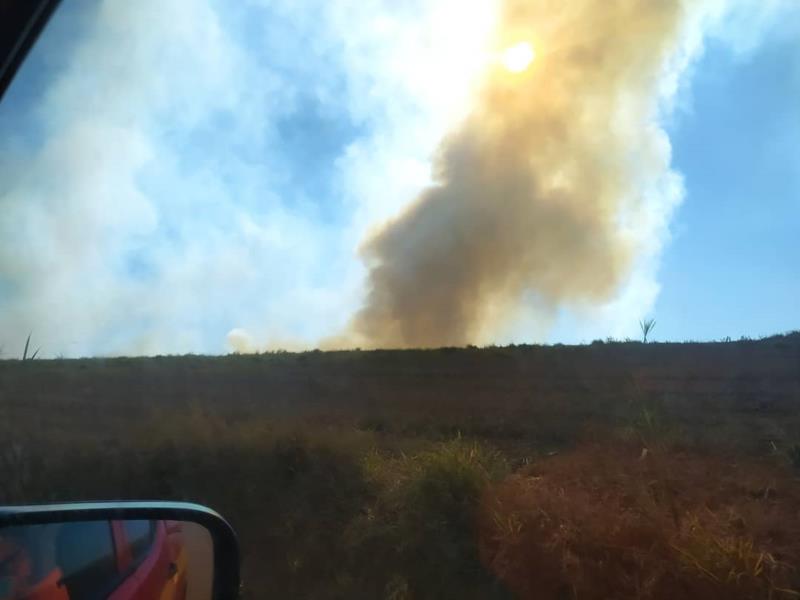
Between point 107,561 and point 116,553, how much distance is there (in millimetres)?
60

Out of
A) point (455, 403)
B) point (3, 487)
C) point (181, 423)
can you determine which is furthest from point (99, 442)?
point (455, 403)

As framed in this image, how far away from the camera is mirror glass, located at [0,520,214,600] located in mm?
2422

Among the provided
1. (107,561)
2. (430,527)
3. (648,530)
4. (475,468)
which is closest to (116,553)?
A: (107,561)

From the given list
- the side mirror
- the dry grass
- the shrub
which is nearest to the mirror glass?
the side mirror

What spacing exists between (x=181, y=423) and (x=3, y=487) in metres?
3.03

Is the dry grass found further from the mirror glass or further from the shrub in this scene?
the mirror glass

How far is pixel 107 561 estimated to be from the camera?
2.85 m

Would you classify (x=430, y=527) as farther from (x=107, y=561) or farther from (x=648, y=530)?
(x=107, y=561)

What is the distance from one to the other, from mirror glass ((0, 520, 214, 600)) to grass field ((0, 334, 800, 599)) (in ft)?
12.0

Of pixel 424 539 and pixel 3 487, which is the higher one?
pixel 3 487

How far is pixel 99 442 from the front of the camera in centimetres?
1264

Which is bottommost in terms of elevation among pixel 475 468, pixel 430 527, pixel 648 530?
pixel 648 530

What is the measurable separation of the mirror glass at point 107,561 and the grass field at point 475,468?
3667 mm

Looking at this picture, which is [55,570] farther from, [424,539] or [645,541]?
[424,539]
